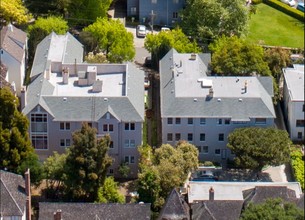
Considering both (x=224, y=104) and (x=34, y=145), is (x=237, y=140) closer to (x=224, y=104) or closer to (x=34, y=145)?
(x=224, y=104)

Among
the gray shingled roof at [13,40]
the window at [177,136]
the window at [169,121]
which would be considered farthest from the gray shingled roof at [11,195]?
the gray shingled roof at [13,40]

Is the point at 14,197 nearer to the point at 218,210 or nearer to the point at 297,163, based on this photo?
the point at 218,210

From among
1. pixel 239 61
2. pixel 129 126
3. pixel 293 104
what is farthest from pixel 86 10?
pixel 293 104

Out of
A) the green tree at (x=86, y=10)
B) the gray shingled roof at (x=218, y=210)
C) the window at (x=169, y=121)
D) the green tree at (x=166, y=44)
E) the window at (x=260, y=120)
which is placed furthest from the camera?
the green tree at (x=86, y=10)

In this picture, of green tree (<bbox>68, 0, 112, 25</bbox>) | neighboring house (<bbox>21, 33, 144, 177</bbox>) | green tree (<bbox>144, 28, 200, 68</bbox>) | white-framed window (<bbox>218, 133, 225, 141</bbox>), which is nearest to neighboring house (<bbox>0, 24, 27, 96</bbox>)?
neighboring house (<bbox>21, 33, 144, 177</bbox>)

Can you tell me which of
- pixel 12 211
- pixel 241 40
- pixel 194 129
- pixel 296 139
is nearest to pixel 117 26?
pixel 241 40

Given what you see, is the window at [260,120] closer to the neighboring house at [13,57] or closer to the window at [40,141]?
the window at [40,141]
